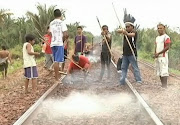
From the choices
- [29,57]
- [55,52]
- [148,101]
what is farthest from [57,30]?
[148,101]

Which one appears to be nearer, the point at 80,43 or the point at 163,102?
the point at 163,102

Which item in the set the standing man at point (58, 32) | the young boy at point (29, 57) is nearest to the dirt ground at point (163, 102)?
the standing man at point (58, 32)

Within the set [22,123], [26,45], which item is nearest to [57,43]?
[26,45]

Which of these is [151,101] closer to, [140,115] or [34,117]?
[140,115]

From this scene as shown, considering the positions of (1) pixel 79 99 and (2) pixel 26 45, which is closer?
(1) pixel 79 99

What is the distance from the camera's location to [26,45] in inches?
320

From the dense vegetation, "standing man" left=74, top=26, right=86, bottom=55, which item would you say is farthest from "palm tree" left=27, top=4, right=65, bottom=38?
"standing man" left=74, top=26, right=86, bottom=55

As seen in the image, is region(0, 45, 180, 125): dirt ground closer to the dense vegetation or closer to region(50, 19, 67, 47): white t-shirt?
region(50, 19, 67, 47): white t-shirt

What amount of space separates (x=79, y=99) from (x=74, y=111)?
1.26 metres

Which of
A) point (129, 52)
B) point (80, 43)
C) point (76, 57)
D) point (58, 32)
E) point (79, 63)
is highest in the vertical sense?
point (58, 32)

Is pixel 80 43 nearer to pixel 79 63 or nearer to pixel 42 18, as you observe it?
pixel 79 63

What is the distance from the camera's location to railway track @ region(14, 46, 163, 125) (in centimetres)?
548

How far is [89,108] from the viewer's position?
6.56m

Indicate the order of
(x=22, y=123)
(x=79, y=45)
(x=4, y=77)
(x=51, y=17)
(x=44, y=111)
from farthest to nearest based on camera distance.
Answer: (x=51, y=17) → (x=4, y=77) → (x=79, y=45) → (x=44, y=111) → (x=22, y=123)
